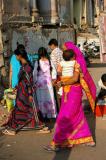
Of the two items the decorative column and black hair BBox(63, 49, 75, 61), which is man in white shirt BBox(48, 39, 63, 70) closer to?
black hair BBox(63, 49, 75, 61)

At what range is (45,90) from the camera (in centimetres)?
911

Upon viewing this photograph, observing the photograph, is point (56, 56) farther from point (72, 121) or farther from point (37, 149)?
point (37, 149)

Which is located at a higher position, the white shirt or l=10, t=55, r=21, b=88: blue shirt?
the white shirt

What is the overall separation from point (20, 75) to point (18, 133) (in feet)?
3.24

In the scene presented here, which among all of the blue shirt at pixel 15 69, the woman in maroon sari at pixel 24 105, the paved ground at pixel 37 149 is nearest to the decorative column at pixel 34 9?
the blue shirt at pixel 15 69

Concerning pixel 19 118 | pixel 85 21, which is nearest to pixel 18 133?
pixel 19 118

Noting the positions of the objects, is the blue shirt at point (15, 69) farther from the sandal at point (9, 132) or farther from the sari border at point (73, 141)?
the sari border at point (73, 141)

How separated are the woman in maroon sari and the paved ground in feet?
0.56

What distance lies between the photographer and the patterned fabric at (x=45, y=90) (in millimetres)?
8969

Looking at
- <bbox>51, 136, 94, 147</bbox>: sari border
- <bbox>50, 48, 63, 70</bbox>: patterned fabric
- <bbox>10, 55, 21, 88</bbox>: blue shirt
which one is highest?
<bbox>50, 48, 63, 70</bbox>: patterned fabric

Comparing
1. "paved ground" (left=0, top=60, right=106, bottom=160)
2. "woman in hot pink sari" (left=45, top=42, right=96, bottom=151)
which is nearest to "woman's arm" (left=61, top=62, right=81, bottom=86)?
"woman in hot pink sari" (left=45, top=42, right=96, bottom=151)

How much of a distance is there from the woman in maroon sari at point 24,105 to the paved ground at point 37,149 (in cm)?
17

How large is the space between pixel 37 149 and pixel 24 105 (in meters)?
1.18

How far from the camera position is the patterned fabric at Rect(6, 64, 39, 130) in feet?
25.9
